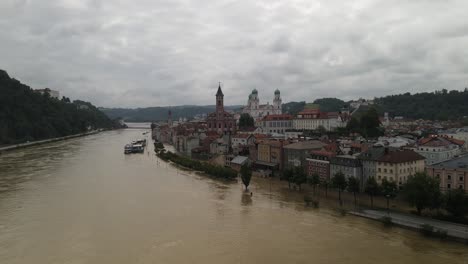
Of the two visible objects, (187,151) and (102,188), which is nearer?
(102,188)

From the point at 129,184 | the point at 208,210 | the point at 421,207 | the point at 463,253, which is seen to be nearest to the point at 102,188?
the point at 129,184

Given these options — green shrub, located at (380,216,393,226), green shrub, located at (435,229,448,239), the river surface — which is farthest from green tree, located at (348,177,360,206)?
green shrub, located at (435,229,448,239)

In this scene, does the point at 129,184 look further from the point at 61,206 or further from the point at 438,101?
the point at 438,101

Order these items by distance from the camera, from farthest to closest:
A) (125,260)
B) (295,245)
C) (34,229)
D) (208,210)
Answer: (208,210), (34,229), (295,245), (125,260)

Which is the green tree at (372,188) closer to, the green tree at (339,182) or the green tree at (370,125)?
the green tree at (339,182)

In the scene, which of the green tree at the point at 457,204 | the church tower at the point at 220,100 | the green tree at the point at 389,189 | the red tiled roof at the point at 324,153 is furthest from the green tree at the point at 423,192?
the church tower at the point at 220,100

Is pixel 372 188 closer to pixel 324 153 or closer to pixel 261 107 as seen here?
pixel 324 153

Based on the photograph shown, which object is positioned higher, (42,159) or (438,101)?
(438,101)
